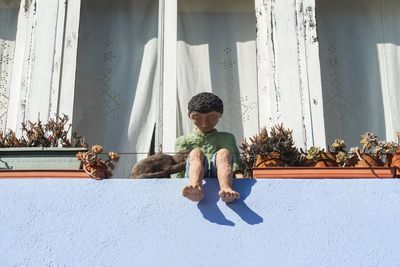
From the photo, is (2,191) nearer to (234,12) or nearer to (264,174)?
(264,174)

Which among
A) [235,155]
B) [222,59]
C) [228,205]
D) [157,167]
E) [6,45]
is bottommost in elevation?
[228,205]

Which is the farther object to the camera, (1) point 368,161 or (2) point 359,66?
(2) point 359,66

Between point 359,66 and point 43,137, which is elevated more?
point 359,66

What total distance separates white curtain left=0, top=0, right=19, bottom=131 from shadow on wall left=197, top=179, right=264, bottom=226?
230cm

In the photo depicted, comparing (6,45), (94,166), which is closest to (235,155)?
(94,166)

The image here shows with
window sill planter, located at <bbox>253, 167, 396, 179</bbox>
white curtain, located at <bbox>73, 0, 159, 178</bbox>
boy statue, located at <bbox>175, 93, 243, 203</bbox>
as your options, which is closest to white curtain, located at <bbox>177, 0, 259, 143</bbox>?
white curtain, located at <bbox>73, 0, 159, 178</bbox>

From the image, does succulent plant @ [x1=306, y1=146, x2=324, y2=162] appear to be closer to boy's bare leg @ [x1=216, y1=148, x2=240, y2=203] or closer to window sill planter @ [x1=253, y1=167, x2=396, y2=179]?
window sill planter @ [x1=253, y1=167, x2=396, y2=179]

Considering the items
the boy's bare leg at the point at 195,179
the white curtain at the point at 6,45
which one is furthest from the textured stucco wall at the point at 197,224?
the white curtain at the point at 6,45

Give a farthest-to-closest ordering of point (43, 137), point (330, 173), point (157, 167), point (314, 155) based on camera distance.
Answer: point (43, 137)
point (314, 155)
point (157, 167)
point (330, 173)

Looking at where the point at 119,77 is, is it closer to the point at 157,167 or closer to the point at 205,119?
the point at 205,119

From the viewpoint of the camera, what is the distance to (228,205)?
13.6 feet

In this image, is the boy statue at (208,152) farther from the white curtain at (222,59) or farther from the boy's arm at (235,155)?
the white curtain at (222,59)

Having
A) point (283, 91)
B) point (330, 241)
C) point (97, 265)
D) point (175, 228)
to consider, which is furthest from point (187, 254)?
point (283, 91)

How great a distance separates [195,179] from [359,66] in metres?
2.51
